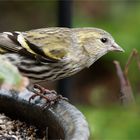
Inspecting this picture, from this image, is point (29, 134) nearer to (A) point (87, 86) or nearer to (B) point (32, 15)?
(A) point (87, 86)

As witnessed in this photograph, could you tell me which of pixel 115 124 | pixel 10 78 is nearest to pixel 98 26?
pixel 115 124

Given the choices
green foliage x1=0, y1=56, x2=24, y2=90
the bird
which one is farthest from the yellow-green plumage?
green foliage x1=0, y1=56, x2=24, y2=90

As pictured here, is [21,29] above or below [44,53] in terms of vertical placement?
below

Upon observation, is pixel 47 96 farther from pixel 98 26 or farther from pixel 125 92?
pixel 98 26

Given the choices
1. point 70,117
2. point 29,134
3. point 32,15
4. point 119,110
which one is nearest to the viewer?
point 70,117

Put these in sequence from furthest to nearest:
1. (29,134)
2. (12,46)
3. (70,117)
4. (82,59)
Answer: (82,59)
(12,46)
(29,134)
(70,117)

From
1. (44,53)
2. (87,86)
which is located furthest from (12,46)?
(87,86)

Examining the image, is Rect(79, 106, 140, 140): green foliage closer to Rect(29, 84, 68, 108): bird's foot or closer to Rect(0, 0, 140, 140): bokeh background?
Rect(0, 0, 140, 140): bokeh background
